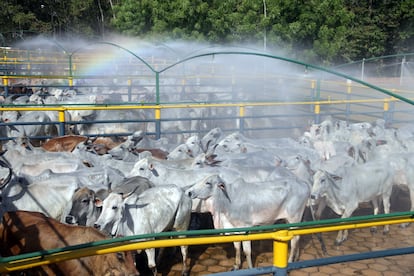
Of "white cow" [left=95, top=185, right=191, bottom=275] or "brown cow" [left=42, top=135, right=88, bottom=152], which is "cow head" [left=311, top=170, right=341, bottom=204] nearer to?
"white cow" [left=95, top=185, right=191, bottom=275]

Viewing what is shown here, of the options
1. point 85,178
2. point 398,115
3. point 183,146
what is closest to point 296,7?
point 398,115

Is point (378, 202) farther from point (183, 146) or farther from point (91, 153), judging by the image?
point (91, 153)

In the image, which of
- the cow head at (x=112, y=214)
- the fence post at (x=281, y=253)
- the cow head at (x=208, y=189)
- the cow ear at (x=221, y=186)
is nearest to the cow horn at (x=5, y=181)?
the cow head at (x=112, y=214)

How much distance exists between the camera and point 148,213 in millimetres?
5707

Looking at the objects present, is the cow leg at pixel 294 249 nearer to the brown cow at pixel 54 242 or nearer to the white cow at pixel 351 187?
the white cow at pixel 351 187

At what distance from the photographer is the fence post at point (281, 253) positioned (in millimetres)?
2602

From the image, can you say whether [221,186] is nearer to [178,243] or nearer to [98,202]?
[98,202]

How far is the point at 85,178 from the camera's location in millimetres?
6496

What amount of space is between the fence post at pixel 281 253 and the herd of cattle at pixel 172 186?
2.09 m

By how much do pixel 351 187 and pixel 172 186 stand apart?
2831 millimetres

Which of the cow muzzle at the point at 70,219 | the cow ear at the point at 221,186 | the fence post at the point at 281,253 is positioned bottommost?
the cow muzzle at the point at 70,219

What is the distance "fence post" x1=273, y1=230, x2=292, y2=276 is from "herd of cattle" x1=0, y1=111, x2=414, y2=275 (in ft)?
6.84

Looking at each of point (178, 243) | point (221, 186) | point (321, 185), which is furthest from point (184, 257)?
point (178, 243)

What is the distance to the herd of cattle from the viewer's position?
4.79m
